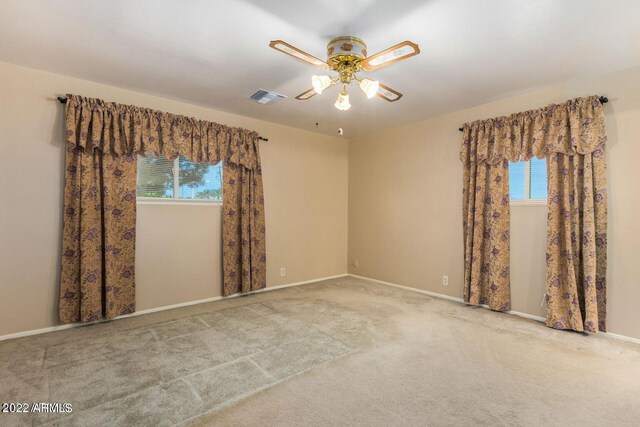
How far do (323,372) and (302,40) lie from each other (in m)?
2.47

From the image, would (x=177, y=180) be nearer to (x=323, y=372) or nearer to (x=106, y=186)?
(x=106, y=186)

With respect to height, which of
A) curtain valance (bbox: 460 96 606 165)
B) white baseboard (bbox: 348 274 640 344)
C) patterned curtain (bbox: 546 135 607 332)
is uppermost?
curtain valance (bbox: 460 96 606 165)

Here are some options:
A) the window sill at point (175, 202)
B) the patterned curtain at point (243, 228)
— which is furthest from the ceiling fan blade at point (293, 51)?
the window sill at point (175, 202)

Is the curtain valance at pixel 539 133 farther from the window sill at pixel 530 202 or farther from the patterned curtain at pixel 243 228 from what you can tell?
the patterned curtain at pixel 243 228

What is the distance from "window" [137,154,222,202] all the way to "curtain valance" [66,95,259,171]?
17 centimetres

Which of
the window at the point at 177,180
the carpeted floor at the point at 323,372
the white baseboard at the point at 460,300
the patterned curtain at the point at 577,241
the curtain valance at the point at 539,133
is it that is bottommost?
the carpeted floor at the point at 323,372

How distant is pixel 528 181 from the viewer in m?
3.48

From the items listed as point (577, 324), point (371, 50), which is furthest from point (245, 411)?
point (577, 324)

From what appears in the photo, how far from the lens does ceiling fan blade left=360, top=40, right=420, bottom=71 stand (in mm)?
1811

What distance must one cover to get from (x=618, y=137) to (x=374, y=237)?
123 inches

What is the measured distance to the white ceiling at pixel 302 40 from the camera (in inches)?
79.3

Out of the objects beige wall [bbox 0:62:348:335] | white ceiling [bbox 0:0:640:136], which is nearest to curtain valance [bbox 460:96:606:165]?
white ceiling [bbox 0:0:640:136]

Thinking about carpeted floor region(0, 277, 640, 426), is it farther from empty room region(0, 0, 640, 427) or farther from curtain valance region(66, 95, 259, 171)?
curtain valance region(66, 95, 259, 171)

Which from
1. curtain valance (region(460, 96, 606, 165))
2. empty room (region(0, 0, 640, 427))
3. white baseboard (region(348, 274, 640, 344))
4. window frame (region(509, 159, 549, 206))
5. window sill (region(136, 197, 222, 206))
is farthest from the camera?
window sill (region(136, 197, 222, 206))
